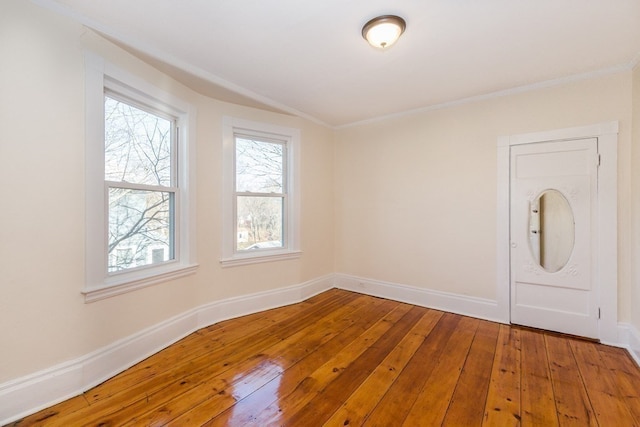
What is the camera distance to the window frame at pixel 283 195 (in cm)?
313

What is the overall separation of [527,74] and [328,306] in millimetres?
3281

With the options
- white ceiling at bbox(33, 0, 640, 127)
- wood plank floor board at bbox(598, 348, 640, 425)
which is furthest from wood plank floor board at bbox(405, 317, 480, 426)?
white ceiling at bbox(33, 0, 640, 127)

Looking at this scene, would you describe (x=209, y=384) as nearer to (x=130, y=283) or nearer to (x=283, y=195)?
(x=130, y=283)

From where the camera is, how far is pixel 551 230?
2.82 m

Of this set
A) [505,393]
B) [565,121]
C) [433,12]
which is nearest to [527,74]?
[565,121]

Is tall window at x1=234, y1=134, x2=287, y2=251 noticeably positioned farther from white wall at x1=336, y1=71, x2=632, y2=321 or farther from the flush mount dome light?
the flush mount dome light

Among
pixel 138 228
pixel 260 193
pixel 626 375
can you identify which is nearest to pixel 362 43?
pixel 260 193

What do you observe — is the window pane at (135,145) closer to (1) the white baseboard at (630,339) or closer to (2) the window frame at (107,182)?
(2) the window frame at (107,182)

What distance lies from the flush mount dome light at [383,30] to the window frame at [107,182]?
72.5 inches

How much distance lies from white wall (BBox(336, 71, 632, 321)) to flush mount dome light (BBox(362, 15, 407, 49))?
1.73m

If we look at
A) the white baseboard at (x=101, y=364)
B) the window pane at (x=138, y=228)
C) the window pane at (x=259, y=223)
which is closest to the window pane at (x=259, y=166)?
the window pane at (x=259, y=223)

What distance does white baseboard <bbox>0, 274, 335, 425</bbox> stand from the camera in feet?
5.33

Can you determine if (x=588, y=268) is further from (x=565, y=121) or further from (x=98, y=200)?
(x=98, y=200)

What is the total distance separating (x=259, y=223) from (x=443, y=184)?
2.36m
